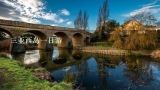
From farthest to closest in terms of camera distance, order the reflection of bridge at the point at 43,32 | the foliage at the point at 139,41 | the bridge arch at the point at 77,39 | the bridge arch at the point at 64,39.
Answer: the bridge arch at the point at 77,39
the bridge arch at the point at 64,39
the reflection of bridge at the point at 43,32
the foliage at the point at 139,41

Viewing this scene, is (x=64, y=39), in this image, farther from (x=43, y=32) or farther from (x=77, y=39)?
(x=43, y=32)

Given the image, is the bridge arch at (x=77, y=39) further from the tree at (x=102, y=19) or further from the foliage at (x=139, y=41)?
the foliage at (x=139, y=41)

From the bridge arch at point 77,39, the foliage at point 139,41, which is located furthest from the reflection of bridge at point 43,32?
the foliage at point 139,41

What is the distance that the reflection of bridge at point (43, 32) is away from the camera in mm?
45875

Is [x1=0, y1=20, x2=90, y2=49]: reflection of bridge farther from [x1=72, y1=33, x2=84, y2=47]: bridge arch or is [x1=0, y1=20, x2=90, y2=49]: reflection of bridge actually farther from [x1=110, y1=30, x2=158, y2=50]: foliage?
[x1=110, y1=30, x2=158, y2=50]: foliage

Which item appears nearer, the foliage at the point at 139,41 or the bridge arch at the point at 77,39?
the foliage at the point at 139,41

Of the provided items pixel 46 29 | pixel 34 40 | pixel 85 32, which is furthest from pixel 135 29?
pixel 34 40

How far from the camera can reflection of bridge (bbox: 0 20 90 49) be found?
4588 centimetres

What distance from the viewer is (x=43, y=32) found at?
56.5 meters

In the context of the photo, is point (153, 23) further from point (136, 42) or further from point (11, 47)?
point (11, 47)

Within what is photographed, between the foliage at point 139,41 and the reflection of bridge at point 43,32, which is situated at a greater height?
the reflection of bridge at point 43,32

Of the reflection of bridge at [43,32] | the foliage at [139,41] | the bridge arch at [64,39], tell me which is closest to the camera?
the foliage at [139,41]

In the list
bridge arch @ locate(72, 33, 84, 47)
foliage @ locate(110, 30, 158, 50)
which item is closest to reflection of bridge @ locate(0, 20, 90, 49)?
bridge arch @ locate(72, 33, 84, 47)

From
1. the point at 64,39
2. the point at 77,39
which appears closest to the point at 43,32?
the point at 64,39
